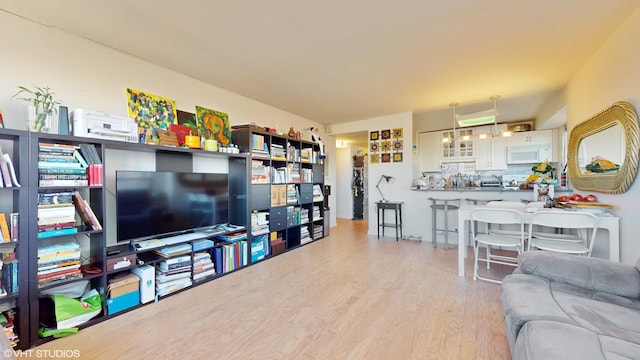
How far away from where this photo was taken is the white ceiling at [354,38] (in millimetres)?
1875

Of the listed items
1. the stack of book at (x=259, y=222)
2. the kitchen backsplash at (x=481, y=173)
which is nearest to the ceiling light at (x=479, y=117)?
the kitchen backsplash at (x=481, y=173)

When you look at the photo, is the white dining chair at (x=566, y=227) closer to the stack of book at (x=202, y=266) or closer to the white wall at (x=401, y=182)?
the white wall at (x=401, y=182)

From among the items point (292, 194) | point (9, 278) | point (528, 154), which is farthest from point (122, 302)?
point (528, 154)

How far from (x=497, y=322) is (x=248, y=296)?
212 centimetres

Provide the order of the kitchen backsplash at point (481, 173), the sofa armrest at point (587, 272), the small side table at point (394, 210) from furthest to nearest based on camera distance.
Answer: the kitchen backsplash at point (481, 173) < the small side table at point (394, 210) < the sofa armrest at point (587, 272)

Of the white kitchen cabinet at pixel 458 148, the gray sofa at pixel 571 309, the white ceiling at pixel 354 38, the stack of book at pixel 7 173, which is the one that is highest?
the white ceiling at pixel 354 38

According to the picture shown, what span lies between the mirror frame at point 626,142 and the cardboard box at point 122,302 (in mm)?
4185

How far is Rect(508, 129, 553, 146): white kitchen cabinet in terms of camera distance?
4.88 m

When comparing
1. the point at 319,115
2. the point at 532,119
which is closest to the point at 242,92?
the point at 319,115

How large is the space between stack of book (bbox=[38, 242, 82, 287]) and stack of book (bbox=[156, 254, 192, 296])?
62cm

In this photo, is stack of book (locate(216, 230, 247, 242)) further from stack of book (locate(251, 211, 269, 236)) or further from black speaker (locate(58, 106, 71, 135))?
→ black speaker (locate(58, 106, 71, 135))

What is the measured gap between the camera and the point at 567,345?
3.24 ft

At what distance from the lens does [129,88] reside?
253 centimetres

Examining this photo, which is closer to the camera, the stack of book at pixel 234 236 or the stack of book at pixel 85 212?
the stack of book at pixel 85 212
